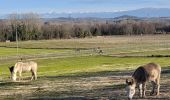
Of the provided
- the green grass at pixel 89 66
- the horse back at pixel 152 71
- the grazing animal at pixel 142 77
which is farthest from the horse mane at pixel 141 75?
the green grass at pixel 89 66

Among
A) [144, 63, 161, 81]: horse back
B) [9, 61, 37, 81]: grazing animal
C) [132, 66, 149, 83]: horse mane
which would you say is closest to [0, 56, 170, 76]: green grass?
[9, 61, 37, 81]: grazing animal

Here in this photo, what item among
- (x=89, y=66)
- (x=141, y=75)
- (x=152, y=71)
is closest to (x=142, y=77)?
(x=141, y=75)

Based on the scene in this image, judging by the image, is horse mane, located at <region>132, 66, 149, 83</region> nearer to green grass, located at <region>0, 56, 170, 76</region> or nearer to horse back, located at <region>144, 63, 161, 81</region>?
horse back, located at <region>144, 63, 161, 81</region>

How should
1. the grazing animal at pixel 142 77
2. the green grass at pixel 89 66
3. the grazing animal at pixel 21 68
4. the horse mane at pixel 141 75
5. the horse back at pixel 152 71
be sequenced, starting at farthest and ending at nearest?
the green grass at pixel 89 66
the grazing animal at pixel 21 68
the horse back at pixel 152 71
the horse mane at pixel 141 75
the grazing animal at pixel 142 77

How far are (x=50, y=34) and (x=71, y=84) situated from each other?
534 ft

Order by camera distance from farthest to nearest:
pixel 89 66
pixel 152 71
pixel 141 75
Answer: pixel 89 66, pixel 152 71, pixel 141 75

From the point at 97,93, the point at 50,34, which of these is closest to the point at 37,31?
the point at 50,34

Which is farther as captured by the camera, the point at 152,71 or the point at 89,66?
the point at 89,66

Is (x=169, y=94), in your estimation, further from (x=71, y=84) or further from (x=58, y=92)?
(x=71, y=84)

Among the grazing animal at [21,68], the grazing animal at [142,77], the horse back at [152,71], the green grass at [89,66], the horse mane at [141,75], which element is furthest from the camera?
the green grass at [89,66]

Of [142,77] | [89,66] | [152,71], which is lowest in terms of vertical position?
[89,66]

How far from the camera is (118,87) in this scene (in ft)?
80.9

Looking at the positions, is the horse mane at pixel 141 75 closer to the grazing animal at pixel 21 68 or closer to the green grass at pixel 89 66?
the grazing animal at pixel 21 68

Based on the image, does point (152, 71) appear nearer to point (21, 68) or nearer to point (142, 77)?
point (142, 77)
